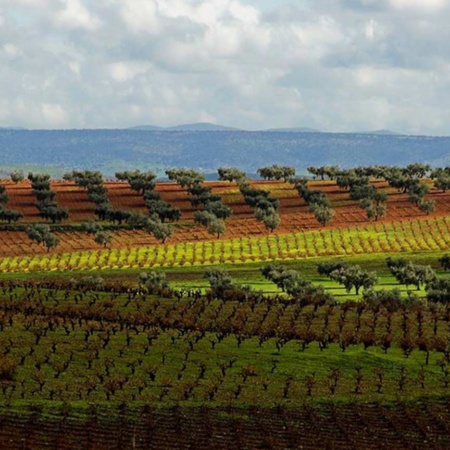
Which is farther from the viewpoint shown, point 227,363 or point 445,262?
point 445,262

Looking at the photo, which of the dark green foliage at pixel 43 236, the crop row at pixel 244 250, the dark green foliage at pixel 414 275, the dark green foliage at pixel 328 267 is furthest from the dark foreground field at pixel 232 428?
the dark green foliage at pixel 43 236

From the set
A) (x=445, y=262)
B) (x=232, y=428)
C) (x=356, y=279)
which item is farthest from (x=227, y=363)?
(x=445, y=262)

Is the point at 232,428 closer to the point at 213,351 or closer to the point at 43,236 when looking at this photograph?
the point at 213,351

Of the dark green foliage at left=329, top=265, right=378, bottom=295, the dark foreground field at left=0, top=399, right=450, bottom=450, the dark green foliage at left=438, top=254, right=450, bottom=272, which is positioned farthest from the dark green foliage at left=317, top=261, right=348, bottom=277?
the dark foreground field at left=0, top=399, right=450, bottom=450

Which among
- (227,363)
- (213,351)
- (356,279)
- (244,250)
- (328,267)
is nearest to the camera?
(227,363)

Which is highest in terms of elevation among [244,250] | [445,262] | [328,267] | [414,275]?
[414,275]

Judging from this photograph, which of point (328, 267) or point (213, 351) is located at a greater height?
point (213, 351)

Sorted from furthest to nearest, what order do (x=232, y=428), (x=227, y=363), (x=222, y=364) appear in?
(x=227, y=363) → (x=222, y=364) → (x=232, y=428)

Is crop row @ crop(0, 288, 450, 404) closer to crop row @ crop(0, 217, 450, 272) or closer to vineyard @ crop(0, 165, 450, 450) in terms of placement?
vineyard @ crop(0, 165, 450, 450)

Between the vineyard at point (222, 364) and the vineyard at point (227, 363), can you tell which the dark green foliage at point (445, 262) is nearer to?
the vineyard at point (227, 363)

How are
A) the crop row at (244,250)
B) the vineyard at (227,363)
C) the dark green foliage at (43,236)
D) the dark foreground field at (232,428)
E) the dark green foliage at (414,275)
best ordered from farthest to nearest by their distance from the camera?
the dark green foliage at (43,236) → the crop row at (244,250) → the dark green foliage at (414,275) → the vineyard at (227,363) → the dark foreground field at (232,428)

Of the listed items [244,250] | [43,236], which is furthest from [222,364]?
[43,236]

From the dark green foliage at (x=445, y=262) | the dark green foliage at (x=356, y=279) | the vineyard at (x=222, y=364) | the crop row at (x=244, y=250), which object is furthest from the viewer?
the crop row at (x=244, y=250)

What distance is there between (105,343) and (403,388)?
81.0ft
